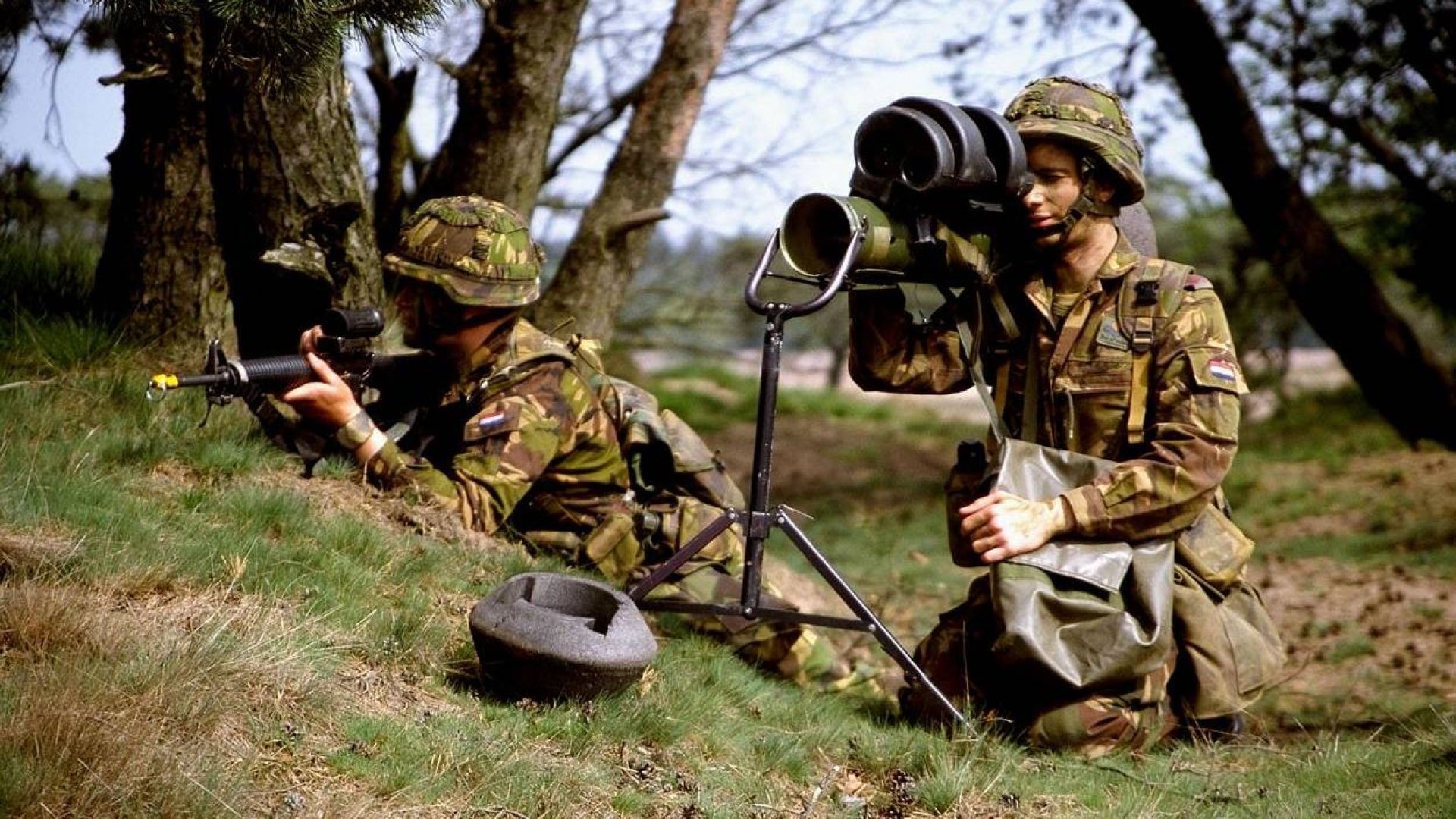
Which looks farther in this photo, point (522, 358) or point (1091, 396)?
point (522, 358)

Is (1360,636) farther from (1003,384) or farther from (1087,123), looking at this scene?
(1087,123)

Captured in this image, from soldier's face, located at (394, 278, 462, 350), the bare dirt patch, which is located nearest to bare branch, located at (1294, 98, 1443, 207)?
the bare dirt patch

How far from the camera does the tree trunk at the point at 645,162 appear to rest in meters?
8.02

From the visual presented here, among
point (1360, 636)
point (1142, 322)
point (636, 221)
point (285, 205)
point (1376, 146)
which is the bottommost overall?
point (1360, 636)

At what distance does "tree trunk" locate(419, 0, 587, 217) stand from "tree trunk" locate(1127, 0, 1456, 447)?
4409mm

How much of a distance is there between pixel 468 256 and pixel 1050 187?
194cm

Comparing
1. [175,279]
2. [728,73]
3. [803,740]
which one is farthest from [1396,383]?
→ [175,279]

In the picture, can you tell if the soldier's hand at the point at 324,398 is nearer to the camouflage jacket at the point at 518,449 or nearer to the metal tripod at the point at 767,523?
the camouflage jacket at the point at 518,449

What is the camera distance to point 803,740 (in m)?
4.56

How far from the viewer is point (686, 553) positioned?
432 centimetres

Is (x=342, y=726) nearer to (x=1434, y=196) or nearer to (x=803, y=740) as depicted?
(x=803, y=740)

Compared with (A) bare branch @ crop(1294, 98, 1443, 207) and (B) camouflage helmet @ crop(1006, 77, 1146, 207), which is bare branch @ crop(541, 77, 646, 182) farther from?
(B) camouflage helmet @ crop(1006, 77, 1146, 207)

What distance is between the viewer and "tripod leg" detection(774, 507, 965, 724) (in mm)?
4297

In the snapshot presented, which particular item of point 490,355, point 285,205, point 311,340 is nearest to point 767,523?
point 490,355
